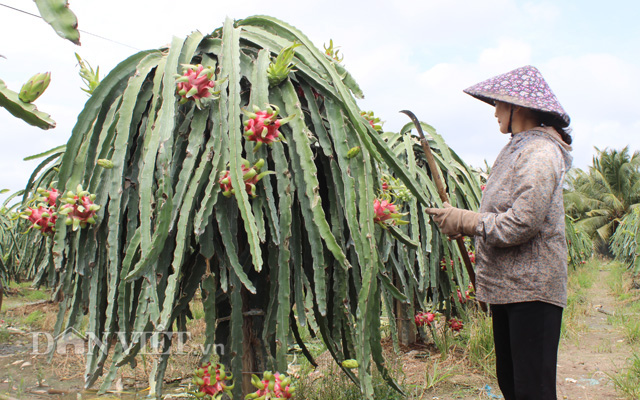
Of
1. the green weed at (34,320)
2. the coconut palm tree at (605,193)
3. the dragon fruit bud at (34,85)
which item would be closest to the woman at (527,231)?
the dragon fruit bud at (34,85)

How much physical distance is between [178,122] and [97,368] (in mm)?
935

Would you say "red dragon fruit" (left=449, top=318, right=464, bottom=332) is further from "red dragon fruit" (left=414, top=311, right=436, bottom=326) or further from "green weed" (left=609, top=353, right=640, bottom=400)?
"green weed" (left=609, top=353, right=640, bottom=400)

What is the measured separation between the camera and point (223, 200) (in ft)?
5.57

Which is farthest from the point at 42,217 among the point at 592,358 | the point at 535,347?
the point at 592,358

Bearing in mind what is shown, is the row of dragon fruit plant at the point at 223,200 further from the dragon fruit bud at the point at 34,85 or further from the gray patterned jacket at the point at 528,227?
the dragon fruit bud at the point at 34,85

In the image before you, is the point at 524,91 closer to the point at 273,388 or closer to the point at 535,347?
the point at 535,347

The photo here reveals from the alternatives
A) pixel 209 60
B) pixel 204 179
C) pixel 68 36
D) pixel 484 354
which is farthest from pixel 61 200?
pixel 484 354

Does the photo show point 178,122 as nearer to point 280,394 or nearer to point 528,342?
point 280,394

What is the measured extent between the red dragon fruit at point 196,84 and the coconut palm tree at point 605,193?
973 inches

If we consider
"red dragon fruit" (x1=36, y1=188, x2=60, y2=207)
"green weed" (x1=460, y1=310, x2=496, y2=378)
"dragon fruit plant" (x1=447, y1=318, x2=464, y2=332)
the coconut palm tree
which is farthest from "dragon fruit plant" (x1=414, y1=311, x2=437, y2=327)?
the coconut palm tree

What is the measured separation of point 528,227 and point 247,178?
3.40ft

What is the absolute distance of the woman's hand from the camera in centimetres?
201

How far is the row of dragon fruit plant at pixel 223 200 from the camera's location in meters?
1.63

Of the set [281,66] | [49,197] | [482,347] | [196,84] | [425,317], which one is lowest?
[482,347]
